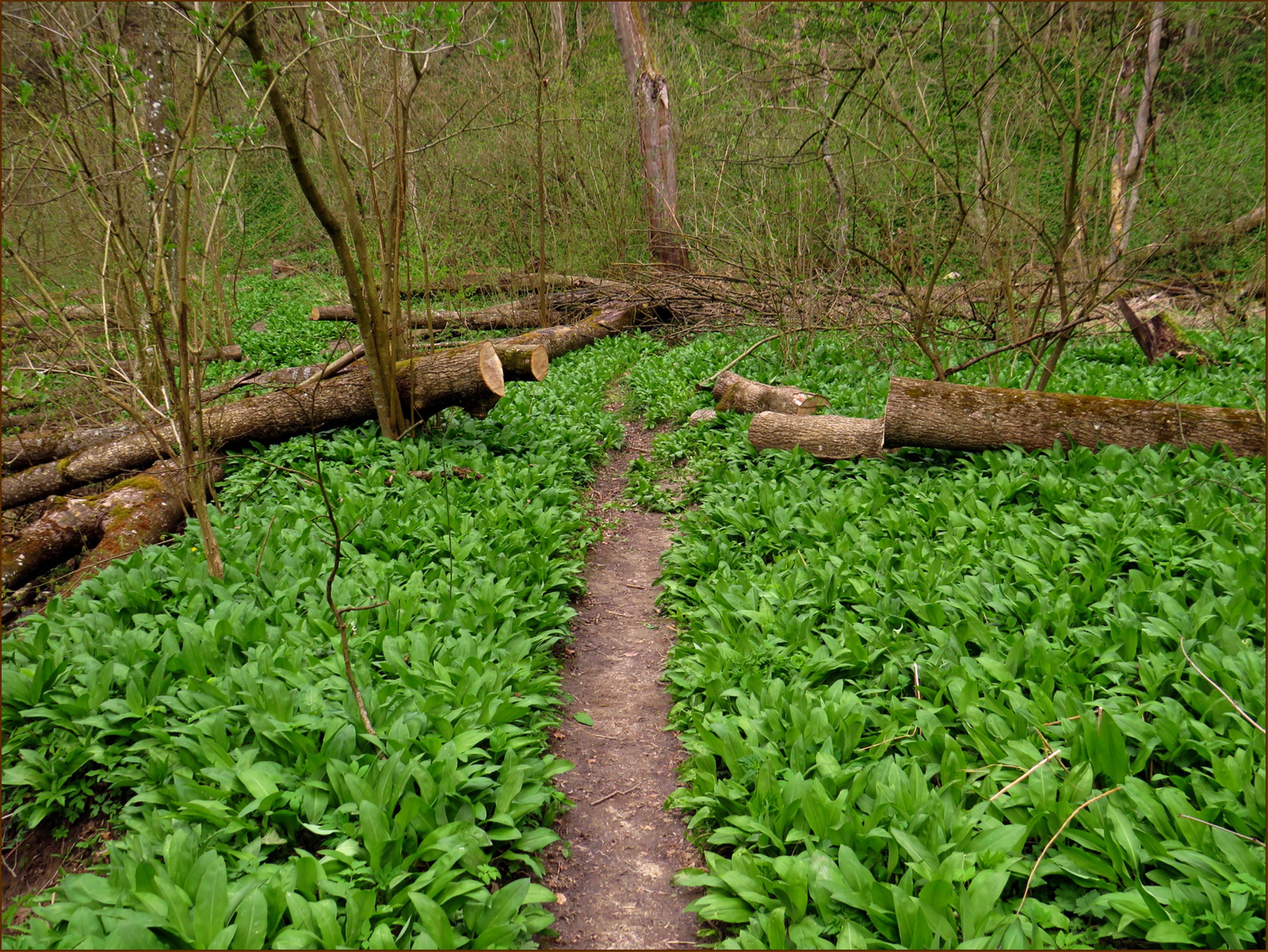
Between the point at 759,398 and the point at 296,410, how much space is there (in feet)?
15.8

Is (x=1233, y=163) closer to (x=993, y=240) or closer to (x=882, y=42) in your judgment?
(x=993, y=240)

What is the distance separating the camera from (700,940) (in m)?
2.41

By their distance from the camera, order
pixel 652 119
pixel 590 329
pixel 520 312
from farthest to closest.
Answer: pixel 652 119
pixel 520 312
pixel 590 329

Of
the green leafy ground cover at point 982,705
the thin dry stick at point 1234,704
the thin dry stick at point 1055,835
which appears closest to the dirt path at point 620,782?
the green leafy ground cover at point 982,705

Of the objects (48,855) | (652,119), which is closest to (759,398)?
(48,855)

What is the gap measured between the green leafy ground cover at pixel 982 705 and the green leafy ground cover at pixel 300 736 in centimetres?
84

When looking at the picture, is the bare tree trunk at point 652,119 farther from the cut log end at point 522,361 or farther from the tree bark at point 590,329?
the cut log end at point 522,361

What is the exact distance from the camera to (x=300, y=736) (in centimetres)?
277

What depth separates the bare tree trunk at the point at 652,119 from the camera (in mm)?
14367

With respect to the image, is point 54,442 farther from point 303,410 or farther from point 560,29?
point 560,29

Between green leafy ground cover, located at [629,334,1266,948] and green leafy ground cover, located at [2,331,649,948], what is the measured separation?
836mm

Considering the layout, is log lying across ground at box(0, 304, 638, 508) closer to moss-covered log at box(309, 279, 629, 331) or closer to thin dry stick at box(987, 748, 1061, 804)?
thin dry stick at box(987, 748, 1061, 804)

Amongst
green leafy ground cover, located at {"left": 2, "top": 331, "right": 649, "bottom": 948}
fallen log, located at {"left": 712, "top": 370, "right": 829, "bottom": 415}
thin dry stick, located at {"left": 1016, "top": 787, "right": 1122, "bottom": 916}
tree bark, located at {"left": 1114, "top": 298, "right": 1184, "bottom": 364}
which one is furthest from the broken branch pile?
tree bark, located at {"left": 1114, "top": 298, "right": 1184, "bottom": 364}

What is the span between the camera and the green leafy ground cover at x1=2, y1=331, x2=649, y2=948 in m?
2.20
